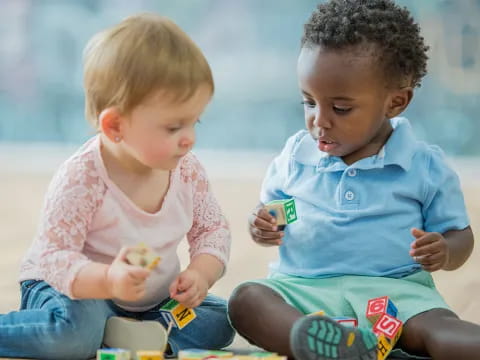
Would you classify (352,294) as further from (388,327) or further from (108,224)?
(108,224)

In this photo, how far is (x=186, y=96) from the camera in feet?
4.58

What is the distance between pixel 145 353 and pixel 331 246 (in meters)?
0.45

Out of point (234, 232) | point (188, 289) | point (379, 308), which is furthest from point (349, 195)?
point (234, 232)

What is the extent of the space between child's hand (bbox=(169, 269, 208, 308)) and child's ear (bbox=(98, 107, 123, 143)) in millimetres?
252

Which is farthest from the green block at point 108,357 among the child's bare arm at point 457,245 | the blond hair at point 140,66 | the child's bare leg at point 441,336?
the child's bare arm at point 457,245

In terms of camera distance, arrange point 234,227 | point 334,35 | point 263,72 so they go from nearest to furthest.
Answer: point 334,35 < point 234,227 < point 263,72

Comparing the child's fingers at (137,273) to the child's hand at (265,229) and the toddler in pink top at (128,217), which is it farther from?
the child's hand at (265,229)

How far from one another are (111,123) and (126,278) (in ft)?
0.85

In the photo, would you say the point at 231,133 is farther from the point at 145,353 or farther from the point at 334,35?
the point at 145,353

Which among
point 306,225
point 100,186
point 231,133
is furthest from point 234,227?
point 231,133

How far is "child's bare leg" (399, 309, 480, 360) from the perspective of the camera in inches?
54.8

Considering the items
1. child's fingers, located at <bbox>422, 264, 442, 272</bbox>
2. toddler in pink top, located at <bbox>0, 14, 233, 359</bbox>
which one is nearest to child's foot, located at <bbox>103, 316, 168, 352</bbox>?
toddler in pink top, located at <bbox>0, 14, 233, 359</bbox>

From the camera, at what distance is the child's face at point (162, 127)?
140cm

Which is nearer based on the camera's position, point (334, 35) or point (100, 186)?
point (100, 186)
